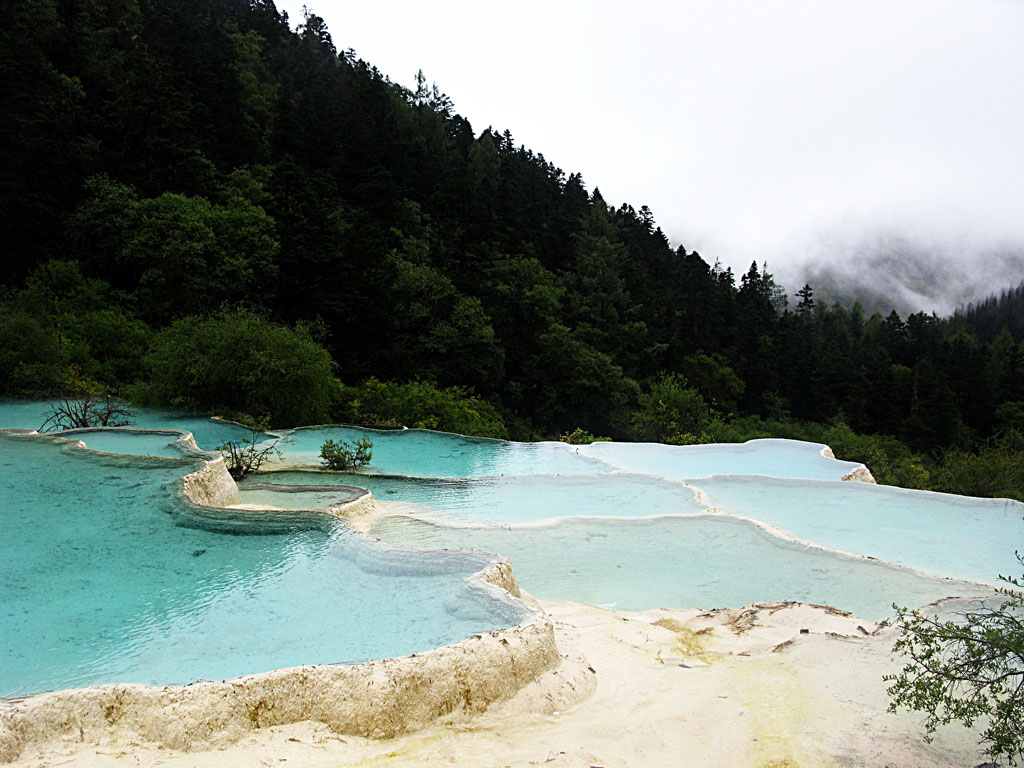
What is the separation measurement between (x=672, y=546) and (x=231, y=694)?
4.90 m

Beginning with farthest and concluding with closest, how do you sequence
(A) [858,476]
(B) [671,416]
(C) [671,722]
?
(B) [671,416] → (A) [858,476] → (C) [671,722]

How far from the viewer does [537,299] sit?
90.9 ft

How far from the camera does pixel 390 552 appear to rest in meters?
5.38

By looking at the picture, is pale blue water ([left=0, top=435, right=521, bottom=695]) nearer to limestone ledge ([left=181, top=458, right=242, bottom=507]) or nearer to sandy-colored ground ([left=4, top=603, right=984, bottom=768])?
limestone ledge ([left=181, top=458, right=242, bottom=507])

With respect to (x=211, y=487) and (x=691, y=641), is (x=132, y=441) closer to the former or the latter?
(x=211, y=487)

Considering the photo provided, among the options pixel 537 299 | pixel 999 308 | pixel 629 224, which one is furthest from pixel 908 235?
pixel 537 299

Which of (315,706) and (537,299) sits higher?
(537,299)

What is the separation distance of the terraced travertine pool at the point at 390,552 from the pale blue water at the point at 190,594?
2 cm

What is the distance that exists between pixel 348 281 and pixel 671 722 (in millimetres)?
21408

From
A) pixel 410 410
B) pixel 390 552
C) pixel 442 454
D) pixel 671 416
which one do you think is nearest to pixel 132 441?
pixel 442 454

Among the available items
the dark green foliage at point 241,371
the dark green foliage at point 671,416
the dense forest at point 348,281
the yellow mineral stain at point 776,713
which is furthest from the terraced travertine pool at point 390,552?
the dark green foliage at point 671,416

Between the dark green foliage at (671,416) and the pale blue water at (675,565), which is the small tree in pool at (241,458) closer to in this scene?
the pale blue water at (675,565)

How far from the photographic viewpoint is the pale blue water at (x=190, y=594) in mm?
3791

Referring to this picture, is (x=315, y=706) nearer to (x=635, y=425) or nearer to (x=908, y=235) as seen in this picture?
(x=635, y=425)
